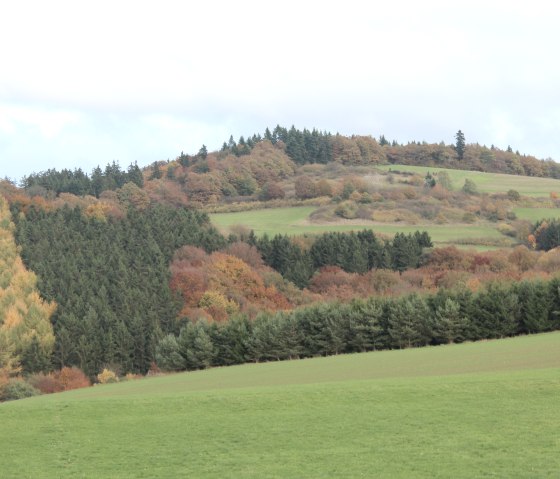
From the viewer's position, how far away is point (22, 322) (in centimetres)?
12062

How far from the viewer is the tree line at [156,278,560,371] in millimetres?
72875

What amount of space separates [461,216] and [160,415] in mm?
158104

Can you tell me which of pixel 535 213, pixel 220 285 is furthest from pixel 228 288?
pixel 535 213

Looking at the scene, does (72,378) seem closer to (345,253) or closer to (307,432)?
(345,253)

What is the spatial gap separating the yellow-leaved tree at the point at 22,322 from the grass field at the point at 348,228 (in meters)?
54.0

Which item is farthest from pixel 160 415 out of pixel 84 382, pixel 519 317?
pixel 84 382

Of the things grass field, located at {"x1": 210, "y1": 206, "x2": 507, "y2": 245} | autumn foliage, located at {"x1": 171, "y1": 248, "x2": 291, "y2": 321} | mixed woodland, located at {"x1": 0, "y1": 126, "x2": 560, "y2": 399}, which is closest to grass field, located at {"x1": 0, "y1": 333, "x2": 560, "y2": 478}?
mixed woodland, located at {"x1": 0, "y1": 126, "x2": 560, "y2": 399}

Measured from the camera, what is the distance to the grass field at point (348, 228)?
171750mm

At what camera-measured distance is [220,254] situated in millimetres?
159000

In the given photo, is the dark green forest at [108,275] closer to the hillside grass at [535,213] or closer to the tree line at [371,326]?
the tree line at [371,326]

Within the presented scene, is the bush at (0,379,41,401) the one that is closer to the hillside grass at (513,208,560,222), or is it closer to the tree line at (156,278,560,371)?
the tree line at (156,278,560,371)

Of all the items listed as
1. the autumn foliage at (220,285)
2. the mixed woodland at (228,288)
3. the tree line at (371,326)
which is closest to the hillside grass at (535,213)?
the mixed woodland at (228,288)

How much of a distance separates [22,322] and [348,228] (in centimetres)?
8232

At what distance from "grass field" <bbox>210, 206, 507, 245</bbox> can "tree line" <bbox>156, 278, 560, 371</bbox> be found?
309 ft
